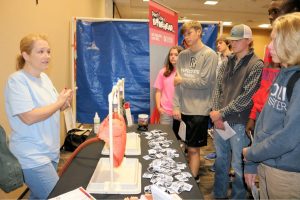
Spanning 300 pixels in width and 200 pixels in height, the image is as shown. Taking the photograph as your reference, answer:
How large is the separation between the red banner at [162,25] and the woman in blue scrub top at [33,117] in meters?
1.76

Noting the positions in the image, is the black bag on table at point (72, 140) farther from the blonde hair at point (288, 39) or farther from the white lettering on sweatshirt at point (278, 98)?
the blonde hair at point (288, 39)

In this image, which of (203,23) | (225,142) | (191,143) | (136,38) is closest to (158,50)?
(136,38)

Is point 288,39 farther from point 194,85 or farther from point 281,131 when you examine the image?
point 194,85

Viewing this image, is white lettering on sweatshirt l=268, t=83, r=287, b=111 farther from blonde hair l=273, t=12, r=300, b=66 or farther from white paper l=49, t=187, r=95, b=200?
white paper l=49, t=187, r=95, b=200

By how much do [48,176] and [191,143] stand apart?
56.2 inches

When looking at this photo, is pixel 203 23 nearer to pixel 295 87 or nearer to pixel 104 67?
pixel 104 67

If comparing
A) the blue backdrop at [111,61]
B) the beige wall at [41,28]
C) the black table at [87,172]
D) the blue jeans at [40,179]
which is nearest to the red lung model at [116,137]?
the black table at [87,172]

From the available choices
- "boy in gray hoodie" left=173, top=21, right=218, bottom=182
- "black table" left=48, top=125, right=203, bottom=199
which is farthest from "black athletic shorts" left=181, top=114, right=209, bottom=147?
"black table" left=48, top=125, right=203, bottom=199

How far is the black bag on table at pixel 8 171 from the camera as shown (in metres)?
1.38

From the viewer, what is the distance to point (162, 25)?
130 inches

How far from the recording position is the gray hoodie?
1180 millimetres

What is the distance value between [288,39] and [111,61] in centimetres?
294

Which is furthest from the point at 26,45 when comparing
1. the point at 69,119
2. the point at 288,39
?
the point at 69,119

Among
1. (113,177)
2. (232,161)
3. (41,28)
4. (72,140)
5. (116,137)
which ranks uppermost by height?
(41,28)
